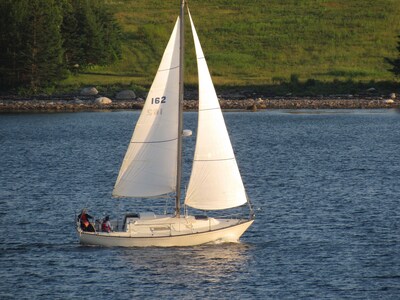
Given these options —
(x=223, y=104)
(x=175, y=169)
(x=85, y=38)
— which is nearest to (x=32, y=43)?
(x=85, y=38)

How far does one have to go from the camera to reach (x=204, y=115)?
53469mm

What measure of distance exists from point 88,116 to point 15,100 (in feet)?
45.6

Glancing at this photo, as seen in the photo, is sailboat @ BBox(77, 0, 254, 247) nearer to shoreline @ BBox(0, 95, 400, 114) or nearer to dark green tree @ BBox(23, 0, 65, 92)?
shoreline @ BBox(0, 95, 400, 114)

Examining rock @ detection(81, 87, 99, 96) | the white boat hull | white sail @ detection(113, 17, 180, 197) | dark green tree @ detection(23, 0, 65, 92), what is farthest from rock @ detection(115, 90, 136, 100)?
the white boat hull

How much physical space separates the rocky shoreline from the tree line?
3.52m

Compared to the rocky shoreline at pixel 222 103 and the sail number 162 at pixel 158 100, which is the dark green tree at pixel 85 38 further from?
the sail number 162 at pixel 158 100

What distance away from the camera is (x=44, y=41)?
147 metres

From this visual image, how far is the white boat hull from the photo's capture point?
5244 cm

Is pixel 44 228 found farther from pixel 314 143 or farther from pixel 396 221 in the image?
pixel 314 143

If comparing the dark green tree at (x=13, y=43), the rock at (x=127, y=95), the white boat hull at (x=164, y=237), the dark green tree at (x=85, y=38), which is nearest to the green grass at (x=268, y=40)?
the dark green tree at (x=85, y=38)

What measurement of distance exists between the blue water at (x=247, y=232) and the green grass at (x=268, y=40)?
49.3 meters

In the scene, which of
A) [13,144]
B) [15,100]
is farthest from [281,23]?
[13,144]

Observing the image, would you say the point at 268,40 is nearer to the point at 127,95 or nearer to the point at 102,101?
the point at 127,95

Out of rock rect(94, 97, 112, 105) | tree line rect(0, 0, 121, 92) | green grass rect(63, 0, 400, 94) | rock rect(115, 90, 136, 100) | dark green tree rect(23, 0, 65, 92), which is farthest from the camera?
green grass rect(63, 0, 400, 94)
